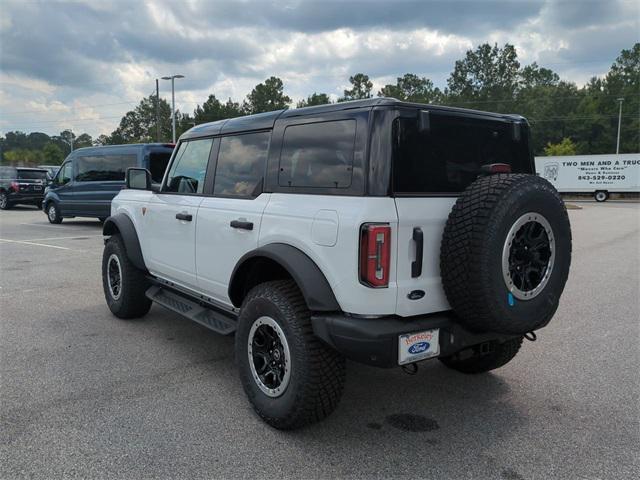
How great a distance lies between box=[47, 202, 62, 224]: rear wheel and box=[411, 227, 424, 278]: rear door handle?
50.8 feet

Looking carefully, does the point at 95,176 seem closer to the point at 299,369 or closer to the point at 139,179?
the point at 139,179

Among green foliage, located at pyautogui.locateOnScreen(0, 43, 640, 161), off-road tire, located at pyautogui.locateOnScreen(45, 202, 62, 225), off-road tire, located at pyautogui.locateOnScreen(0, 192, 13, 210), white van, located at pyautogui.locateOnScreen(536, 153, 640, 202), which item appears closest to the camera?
off-road tire, located at pyautogui.locateOnScreen(45, 202, 62, 225)

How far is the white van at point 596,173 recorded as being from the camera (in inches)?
1307

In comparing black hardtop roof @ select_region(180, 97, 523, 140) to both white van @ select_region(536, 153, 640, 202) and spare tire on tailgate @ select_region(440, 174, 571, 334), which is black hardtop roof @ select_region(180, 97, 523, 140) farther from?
white van @ select_region(536, 153, 640, 202)

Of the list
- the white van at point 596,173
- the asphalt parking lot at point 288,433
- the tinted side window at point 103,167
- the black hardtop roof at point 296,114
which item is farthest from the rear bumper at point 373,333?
the white van at point 596,173

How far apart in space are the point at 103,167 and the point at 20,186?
955cm

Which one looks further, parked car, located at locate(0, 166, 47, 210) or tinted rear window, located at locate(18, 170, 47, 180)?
tinted rear window, located at locate(18, 170, 47, 180)

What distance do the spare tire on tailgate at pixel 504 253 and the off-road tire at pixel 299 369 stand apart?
2.66 ft

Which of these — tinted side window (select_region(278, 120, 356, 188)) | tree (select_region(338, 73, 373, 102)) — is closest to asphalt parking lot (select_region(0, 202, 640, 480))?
tinted side window (select_region(278, 120, 356, 188))

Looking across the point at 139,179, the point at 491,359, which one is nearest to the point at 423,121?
the point at 491,359

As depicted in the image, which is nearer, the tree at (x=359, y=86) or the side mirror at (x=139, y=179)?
the side mirror at (x=139, y=179)

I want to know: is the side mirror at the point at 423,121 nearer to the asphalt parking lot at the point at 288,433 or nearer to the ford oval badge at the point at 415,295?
the ford oval badge at the point at 415,295

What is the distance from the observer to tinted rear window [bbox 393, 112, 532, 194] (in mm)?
2878

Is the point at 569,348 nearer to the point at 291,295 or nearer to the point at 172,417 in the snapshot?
the point at 291,295
